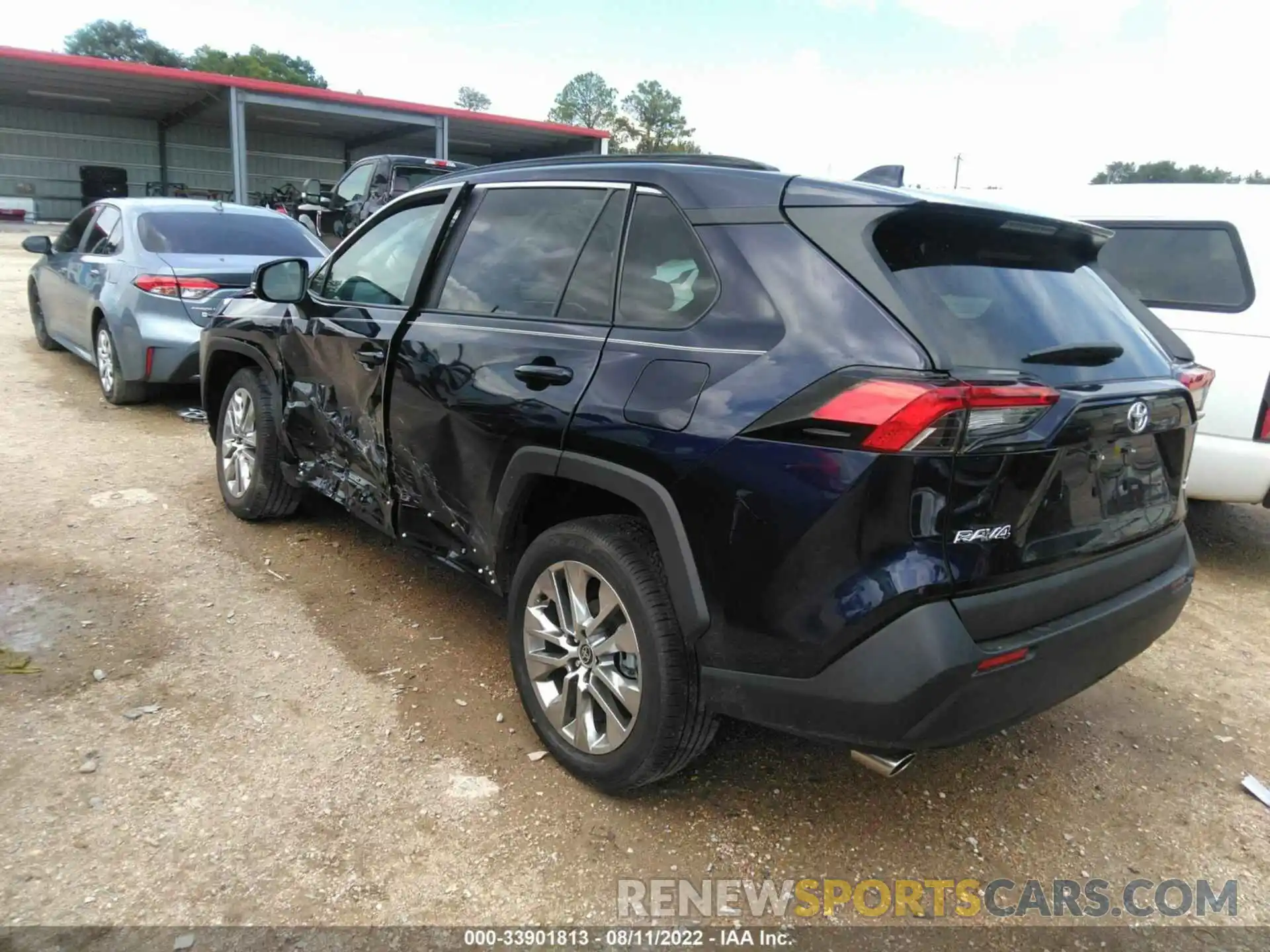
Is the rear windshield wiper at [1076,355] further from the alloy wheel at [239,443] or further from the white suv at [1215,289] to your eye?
the alloy wheel at [239,443]

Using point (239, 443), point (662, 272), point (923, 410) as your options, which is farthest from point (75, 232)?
point (923, 410)

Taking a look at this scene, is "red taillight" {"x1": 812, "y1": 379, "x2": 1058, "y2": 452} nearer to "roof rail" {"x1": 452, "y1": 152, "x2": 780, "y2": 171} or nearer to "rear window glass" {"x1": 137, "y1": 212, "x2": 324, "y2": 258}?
"roof rail" {"x1": 452, "y1": 152, "x2": 780, "y2": 171}

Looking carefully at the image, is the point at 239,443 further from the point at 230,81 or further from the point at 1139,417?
the point at 230,81

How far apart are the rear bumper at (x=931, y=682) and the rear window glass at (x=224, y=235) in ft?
20.7

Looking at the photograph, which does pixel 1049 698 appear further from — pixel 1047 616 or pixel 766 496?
pixel 766 496

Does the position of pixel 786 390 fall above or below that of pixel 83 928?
above

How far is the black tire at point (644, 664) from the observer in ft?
7.79

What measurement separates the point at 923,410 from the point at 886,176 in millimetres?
1245

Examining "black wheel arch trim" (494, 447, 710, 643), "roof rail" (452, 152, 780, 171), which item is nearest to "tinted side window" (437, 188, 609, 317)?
"roof rail" (452, 152, 780, 171)

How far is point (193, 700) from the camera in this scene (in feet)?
10.2

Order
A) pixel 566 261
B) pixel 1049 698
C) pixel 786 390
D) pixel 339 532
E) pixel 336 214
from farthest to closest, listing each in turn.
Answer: pixel 336 214 → pixel 339 532 → pixel 566 261 → pixel 1049 698 → pixel 786 390

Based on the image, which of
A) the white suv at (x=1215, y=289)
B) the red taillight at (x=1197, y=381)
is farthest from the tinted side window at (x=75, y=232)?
the red taillight at (x=1197, y=381)

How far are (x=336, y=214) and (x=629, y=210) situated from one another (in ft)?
45.7

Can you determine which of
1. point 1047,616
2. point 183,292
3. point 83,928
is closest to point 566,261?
point 1047,616
